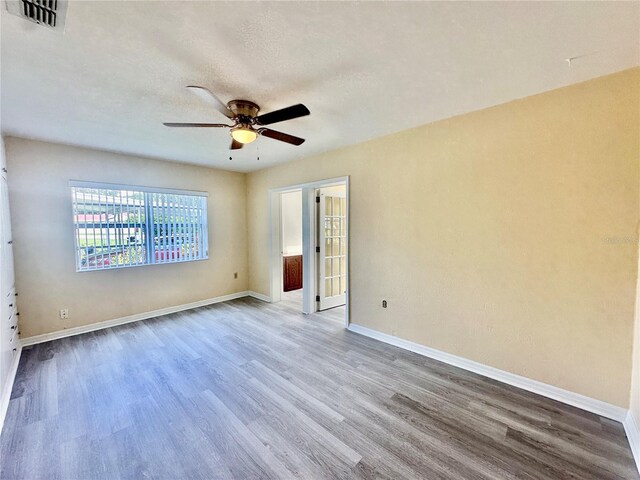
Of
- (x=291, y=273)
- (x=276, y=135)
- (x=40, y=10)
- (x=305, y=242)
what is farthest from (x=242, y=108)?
(x=291, y=273)

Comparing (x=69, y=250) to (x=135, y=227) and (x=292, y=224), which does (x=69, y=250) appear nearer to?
(x=135, y=227)

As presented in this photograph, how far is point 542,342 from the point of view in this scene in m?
2.23

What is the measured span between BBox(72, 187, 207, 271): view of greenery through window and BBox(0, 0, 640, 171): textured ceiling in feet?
4.03

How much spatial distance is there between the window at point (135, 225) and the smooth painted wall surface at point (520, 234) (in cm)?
308

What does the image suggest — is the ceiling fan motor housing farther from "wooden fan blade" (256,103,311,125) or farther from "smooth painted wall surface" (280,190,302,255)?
"smooth painted wall surface" (280,190,302,255)

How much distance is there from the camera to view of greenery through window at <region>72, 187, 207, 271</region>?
3590 millimetres

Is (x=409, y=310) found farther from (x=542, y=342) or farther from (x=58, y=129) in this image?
(x=58, y=129)

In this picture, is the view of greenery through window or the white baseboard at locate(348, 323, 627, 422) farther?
the view of greenery through window

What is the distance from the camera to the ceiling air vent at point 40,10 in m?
1.25

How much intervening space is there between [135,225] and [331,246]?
3.03 m

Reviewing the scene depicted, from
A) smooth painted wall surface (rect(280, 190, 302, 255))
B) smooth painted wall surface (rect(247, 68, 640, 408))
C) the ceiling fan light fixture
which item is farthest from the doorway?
the ceiling fan light fixture

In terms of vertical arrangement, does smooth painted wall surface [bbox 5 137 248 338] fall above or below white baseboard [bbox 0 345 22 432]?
above

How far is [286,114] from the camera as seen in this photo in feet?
6.46

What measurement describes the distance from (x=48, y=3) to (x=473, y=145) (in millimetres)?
3051
